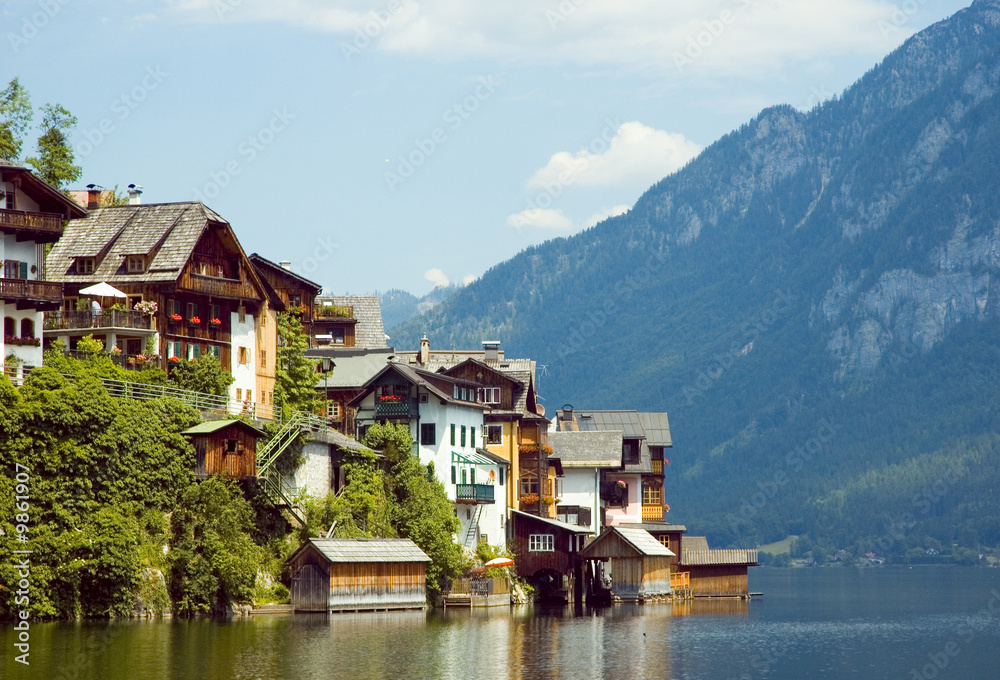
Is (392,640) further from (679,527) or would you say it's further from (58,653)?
(679,527)

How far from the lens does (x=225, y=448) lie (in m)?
76.4

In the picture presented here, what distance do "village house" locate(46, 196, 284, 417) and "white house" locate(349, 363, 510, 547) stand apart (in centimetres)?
697

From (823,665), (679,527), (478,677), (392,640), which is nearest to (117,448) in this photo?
(392,640)

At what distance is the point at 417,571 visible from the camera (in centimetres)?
8388

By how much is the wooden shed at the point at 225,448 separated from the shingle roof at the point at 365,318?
51496mm

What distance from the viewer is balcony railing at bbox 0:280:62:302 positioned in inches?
2852

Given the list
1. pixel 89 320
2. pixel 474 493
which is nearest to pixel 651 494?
pixel 474 493

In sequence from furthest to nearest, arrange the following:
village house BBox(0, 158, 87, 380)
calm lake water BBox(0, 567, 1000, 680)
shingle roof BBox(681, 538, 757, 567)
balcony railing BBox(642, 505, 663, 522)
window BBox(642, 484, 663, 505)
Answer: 1. window BBox(642, 484, 663, 505)
2. balcony railing BBox(642, 505, 663, 522)
3. shingle roof BBox(681, 538, 757, 567)
4. village house BBox(0, 158, 87, 380)
5. calm lake water BBox(0, 567, 1000, 680)

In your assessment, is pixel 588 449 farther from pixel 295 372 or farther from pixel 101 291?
pixel 101 291

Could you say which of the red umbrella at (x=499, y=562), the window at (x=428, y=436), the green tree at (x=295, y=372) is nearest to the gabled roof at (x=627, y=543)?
the red umbrella at (x=499, y=562)

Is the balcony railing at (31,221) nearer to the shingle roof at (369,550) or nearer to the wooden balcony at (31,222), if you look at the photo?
the wooden balcony at (31,222)

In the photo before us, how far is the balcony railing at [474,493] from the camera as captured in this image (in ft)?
318

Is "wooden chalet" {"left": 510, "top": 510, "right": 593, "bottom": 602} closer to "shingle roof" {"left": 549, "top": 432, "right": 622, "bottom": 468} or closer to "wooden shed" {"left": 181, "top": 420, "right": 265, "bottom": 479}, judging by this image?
"shingle roof" {"left": 549, "top": 432, "right": 622, "bottom": 468}

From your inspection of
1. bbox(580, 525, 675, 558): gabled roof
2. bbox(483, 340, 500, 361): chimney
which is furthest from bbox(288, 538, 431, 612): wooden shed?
bbox(483, 340, 500, 361): chimney
